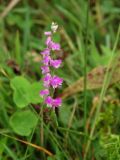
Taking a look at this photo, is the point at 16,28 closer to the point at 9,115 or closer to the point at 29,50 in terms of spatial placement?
the point at 29,50

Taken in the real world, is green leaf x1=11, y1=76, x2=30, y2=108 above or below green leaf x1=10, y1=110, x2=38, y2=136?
above

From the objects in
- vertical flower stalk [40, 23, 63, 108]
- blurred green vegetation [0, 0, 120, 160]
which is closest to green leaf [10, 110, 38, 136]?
blurred green vegetation [0, 0, 120, 160]

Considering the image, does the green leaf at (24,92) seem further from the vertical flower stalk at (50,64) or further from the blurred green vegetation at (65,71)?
the vertical flower stalk at (50,64)

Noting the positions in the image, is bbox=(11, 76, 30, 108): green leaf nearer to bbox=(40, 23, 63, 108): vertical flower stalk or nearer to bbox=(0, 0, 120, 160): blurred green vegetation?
bbox=(0, 0, 120, 160): blurred green vegetation

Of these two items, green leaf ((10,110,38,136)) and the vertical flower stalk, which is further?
green leaf ((10,110,38,136))

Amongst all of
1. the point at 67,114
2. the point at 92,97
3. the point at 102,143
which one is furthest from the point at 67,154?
the point at 92,97

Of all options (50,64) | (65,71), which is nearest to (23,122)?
(50,64)

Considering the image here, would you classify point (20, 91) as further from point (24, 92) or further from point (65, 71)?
point (65, 71)
